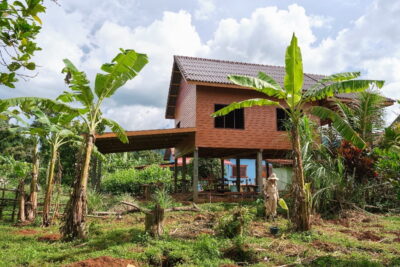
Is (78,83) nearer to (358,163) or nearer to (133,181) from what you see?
(358,163)

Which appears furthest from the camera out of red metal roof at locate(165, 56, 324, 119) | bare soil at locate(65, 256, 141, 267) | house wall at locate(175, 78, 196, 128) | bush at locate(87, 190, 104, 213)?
house wall at locate(175, 78, 196, 128)

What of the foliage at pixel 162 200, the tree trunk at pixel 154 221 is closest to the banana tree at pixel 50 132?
the foliage at pixel 162 200

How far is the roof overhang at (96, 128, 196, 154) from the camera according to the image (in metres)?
11.8

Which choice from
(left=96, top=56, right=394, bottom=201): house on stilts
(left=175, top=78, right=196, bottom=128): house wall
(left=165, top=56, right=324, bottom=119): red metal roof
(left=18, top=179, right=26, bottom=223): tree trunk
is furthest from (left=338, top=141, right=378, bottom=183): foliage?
(left=18, top=179, right=26, bottom=223): tree trunk

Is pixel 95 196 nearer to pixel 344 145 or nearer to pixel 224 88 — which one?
pixel 224 88

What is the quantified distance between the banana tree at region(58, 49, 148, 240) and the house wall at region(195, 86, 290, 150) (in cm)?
613

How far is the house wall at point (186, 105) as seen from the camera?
577 inches

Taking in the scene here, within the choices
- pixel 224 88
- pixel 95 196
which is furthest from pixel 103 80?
pixel 224 88

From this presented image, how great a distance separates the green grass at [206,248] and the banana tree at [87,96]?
1.70 ft

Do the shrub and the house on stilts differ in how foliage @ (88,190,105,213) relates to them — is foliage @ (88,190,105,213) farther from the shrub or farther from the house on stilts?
the shrub

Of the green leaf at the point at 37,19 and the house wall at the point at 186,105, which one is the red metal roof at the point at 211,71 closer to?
the house wall at the point at 186,105

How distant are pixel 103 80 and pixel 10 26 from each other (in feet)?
18.1

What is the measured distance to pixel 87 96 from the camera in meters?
8.01

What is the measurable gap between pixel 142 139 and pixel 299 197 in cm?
774
